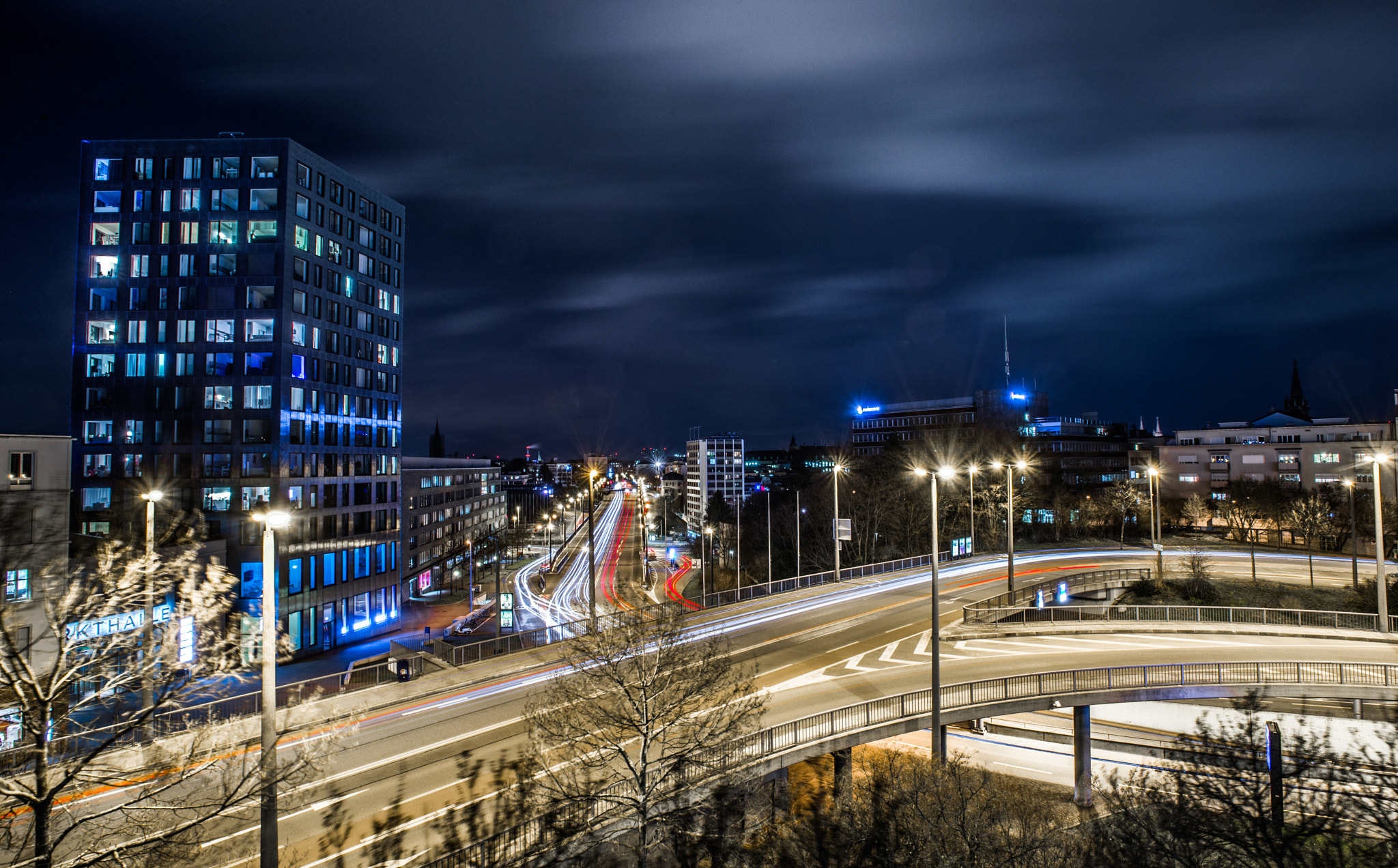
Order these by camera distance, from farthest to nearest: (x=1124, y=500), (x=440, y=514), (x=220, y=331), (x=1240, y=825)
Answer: (x=440, y=514), (x=1124, y=500), (x=220, y=331), (x=1240, y=825)

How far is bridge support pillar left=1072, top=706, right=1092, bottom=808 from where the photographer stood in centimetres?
2160

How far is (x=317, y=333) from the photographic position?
47.2m

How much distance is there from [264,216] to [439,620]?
3346cm

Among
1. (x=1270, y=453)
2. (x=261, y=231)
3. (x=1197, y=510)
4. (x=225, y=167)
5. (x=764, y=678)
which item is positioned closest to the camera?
(x=764, y=678)

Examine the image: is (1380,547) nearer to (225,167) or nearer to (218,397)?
(218,397)

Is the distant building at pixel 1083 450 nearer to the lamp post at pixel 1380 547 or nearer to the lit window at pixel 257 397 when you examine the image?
the lamp post at pixel 1380 547

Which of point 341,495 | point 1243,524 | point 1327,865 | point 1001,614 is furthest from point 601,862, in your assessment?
point 1243,524

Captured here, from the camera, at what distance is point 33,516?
21.7 m

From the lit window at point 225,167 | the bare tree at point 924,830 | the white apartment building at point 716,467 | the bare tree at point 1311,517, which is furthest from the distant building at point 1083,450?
the lit window at point 225,167

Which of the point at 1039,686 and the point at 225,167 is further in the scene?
the point at 225,167

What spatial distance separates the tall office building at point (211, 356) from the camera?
4231 centimetres

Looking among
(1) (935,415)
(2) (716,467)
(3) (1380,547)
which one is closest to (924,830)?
(3) (1380,547)

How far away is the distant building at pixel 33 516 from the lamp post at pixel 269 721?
37.6 ft

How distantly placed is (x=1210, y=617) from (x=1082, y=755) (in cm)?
1256
